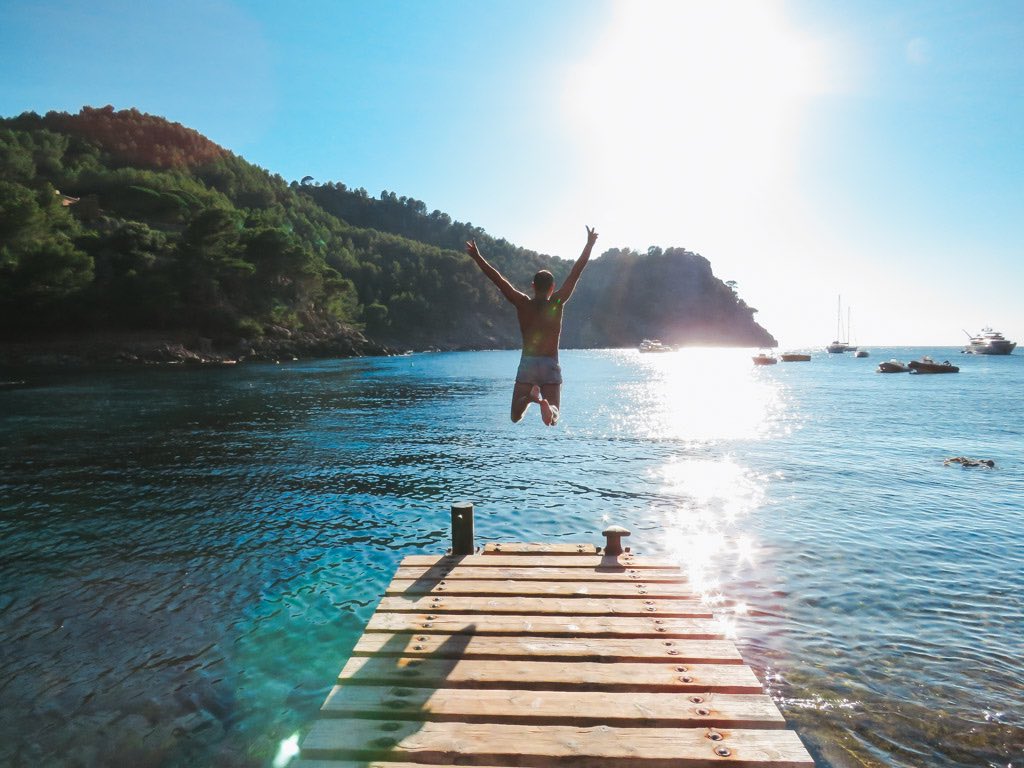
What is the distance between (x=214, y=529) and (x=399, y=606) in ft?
29.4

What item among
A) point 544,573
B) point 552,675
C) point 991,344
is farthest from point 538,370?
point 991,344

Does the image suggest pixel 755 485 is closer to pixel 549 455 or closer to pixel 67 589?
pixel 549 455

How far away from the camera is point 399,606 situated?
734cm

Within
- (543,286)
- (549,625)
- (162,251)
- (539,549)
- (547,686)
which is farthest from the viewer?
(162,251)

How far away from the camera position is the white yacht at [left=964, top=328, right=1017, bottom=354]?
15351 centimetres

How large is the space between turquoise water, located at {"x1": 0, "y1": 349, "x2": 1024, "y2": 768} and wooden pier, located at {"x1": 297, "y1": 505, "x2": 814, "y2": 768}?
1.91 meters

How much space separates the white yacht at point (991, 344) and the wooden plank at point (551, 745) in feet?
649

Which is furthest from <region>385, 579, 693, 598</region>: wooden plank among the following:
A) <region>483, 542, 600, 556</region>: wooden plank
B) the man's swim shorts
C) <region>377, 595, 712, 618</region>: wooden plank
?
the man's swim shorts

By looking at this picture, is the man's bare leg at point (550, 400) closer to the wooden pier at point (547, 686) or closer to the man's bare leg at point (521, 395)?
the man's bare leg at point (521, 395)

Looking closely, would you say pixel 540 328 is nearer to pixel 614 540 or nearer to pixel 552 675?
pixel 614 540

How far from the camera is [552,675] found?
221 inches

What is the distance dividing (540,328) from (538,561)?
12.1ft

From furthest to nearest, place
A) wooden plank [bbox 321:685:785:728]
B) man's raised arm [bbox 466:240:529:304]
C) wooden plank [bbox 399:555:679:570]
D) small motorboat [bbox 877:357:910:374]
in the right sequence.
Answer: small motorboat [bbox 877:357:910:374]
wooden plank [bbox 399:555:679:570]
man's raised arm [bbox 466:240:529:304]
wooden plank [bbox 321:685:785:728]

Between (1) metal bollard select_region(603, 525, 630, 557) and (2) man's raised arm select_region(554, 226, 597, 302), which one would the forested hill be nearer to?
(2) man's raised arm select_region(554, 226, 597, 302)
